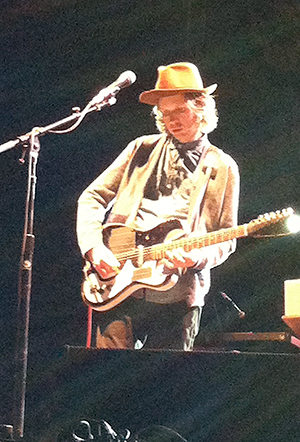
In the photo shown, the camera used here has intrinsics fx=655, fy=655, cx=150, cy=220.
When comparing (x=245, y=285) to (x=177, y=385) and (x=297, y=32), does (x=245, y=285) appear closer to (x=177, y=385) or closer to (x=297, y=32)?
(x=177, y=385)

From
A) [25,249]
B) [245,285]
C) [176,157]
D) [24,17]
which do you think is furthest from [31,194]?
[24,17]

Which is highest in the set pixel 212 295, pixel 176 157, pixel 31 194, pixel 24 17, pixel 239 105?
pixel 24 17

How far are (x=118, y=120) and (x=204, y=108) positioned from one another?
2.03ft

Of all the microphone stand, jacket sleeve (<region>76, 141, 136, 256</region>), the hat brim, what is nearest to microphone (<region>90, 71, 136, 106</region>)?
the microphone stand

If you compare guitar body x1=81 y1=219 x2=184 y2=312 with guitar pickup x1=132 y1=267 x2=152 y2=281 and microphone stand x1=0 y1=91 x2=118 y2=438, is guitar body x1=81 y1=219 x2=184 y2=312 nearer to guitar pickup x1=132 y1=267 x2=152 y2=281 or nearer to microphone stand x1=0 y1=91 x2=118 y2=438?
guitar pickup x1=132 y1=267 x2=152 y2=281

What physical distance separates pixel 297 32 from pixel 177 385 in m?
2.01

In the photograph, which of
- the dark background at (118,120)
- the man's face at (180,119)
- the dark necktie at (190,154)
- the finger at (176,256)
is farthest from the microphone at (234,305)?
the man's face at (180,119)

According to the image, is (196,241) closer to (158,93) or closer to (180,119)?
(180,119)

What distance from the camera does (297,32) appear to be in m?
3.40

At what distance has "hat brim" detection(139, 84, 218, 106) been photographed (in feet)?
Result: 11.2

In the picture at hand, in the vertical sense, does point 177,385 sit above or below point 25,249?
below

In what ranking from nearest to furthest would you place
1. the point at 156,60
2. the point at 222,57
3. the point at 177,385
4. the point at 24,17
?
1. the point at 177,385
2. the point at 222,57
3. the point at 156,60
4. the point at 24,17

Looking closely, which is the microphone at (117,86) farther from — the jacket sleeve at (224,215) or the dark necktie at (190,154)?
the jacket sleeve at (224,215)

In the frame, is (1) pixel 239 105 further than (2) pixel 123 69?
No
